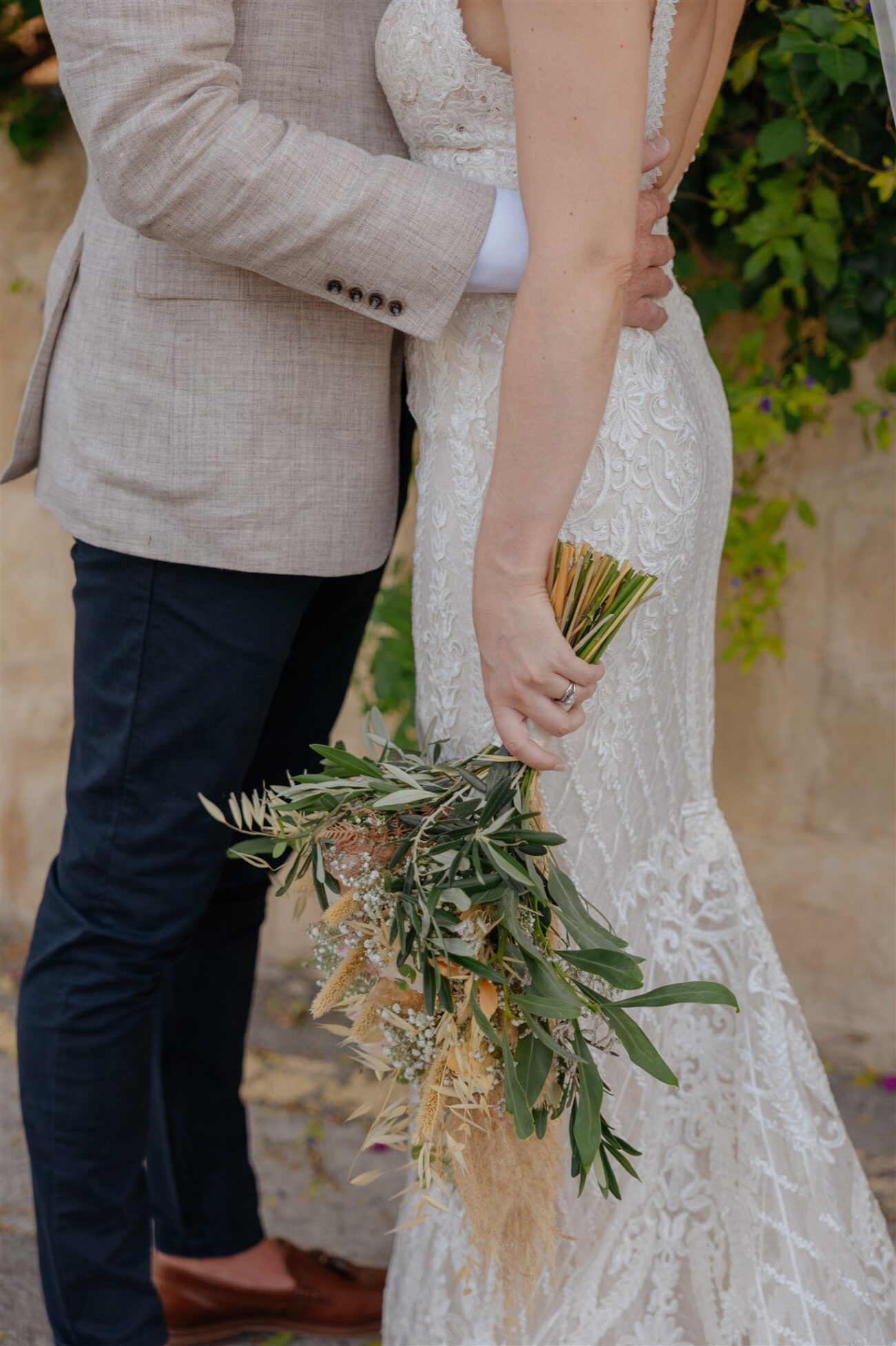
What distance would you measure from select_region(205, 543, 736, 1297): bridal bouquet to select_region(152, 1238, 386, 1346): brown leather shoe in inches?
29.5

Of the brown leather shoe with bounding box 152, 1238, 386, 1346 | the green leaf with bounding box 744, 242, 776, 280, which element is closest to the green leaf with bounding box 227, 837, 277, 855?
the brown leather shoe with bounding box 152, 1238, 386, 1346

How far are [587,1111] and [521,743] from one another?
1.18 feet

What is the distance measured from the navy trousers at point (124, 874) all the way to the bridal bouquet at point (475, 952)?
0.21 m

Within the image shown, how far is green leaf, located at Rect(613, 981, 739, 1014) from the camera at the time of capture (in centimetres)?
A: 120

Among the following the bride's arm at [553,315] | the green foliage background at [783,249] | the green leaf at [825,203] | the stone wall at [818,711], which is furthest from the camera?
the stone wall at [818,711]

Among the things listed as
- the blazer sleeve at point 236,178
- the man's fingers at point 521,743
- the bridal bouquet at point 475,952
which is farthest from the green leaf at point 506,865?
the blazer sleeve at point 236,178

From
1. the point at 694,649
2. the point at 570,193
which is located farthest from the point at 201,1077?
the point at 570,193

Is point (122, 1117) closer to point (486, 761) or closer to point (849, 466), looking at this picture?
point (486, 761)

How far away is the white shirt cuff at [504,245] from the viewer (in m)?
1.33

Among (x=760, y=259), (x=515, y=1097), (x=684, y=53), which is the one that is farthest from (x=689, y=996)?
(x=760, y=259)

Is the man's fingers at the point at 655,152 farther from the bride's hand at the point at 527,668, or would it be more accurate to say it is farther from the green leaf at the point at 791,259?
the green leaf at the point at 791,259

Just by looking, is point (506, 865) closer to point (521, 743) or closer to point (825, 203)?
point (521, 743)

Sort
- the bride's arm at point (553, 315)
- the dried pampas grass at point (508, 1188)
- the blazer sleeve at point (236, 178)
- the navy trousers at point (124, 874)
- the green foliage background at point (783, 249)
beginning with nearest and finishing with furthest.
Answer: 1. the bride's arm at point (553, 315)
2. the blazer sleeve at point (236, 178)
3. the dried pampas grass at point (508, 1188)
4. the navy trousers at point (124, 874)
5. the green foliage background at point (783, 249)

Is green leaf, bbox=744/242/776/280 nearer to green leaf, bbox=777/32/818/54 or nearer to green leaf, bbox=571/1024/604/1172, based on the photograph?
green leaf, bbox=777/32/818/54
